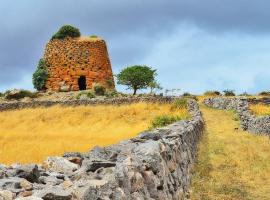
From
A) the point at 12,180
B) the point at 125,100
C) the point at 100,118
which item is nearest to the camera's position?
the point at 12,180

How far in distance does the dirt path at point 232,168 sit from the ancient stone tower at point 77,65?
2984 centimetres

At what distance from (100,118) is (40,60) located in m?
23.0

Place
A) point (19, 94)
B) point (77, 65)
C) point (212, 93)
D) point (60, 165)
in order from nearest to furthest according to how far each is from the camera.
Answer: point (60, 165)
point (19, 94)
point (77, 65)
point (212, 93)

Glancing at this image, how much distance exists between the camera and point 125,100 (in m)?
41.2

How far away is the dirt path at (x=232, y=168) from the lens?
1314 cm

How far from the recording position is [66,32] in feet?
187

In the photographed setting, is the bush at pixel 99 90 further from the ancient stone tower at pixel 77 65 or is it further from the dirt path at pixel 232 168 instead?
the dirt path at pixel 232 168

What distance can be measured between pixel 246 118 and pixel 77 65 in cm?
2784

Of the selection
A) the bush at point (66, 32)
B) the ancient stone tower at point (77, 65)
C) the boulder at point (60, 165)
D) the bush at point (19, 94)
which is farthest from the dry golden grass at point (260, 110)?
the boulder at point (60, 165)

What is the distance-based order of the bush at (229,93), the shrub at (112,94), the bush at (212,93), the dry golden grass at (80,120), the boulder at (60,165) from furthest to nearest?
1. the bush at (212,93)
2. the bush at (229,93)
3. the shrub at (112,94)
4. the dry golden grass at (80,120)
5. the boulder at (60,165)

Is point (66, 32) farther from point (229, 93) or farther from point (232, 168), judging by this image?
point (232, 168)

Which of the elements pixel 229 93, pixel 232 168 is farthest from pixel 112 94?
pixel 232 168

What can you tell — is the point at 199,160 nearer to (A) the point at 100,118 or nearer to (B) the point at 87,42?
(A) the point at 100,118

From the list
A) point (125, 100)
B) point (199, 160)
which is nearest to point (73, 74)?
point (125, 100)
